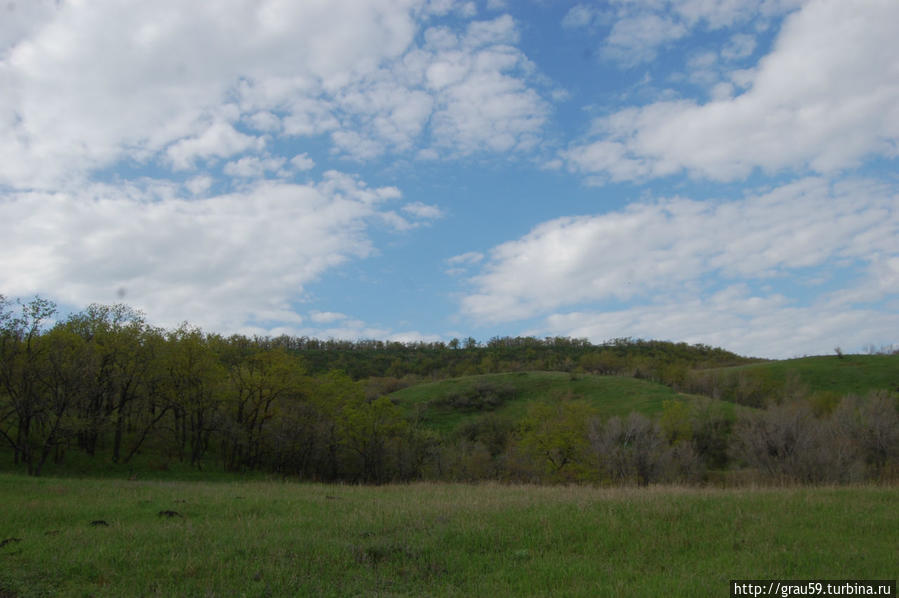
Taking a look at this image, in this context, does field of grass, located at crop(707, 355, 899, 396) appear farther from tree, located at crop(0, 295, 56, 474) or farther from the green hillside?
tree, located at crop(0, 295, 56, 474)

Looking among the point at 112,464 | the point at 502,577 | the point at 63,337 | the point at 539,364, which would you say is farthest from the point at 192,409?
the point at 539,364

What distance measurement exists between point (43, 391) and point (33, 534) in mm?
25148

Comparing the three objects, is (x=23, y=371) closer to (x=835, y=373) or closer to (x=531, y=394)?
(x=531, y=394)

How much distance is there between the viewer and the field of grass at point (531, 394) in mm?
78562

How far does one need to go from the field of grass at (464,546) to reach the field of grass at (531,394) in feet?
198

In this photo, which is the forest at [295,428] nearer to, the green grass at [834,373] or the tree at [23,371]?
the tree at [23,371]

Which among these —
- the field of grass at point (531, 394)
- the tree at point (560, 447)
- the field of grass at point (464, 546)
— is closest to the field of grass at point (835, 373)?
the field of grass at point (531, 394)

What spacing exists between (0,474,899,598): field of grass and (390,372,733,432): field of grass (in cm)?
6046

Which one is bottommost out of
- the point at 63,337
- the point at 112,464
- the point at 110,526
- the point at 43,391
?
the point at 112,464

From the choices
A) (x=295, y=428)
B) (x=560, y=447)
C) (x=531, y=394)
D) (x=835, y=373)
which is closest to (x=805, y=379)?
(x=835, y=373)

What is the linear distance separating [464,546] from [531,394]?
85.7 metres

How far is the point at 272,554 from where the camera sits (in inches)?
388

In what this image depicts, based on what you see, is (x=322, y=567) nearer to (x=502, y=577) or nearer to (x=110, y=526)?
(x=502, y=577)

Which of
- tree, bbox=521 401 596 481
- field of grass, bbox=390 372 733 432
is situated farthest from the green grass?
tree, bbox=521 401 596 481
